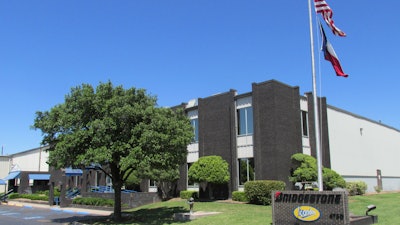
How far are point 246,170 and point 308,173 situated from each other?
14.7ft

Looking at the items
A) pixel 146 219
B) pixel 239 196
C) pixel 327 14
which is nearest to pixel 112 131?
pixel 146 219

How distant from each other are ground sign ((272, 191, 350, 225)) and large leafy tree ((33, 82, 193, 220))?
19.7 feet

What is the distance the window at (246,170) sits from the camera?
27.0 m

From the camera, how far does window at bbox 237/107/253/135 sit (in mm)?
27734

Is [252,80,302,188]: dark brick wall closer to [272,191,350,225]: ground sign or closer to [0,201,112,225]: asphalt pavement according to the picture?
[0,201,112,225]: asphalt pavement

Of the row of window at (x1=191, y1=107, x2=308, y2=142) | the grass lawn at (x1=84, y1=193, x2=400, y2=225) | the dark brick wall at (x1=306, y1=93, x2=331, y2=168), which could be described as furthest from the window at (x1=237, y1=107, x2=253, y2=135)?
the grass lawn at (x1=84, y1=193, x2=400, y2=225)

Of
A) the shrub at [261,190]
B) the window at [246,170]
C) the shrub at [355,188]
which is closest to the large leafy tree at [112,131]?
the shrub at [261,190]

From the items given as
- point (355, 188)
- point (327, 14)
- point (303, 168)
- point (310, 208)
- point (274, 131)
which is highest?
point (327, 14)

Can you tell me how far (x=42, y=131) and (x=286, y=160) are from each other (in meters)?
15.6

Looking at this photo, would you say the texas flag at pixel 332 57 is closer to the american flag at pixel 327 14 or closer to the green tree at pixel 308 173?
the american flag at pixel 327 14

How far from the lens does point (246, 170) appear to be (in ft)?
89.7

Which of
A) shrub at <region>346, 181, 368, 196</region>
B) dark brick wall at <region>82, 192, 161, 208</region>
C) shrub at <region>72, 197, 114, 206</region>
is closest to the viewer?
shrub at <region>72, 197, 114, 206</region>

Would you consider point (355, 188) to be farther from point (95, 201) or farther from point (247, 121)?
point (95, 201)

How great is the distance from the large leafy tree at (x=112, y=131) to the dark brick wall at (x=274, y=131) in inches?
320
